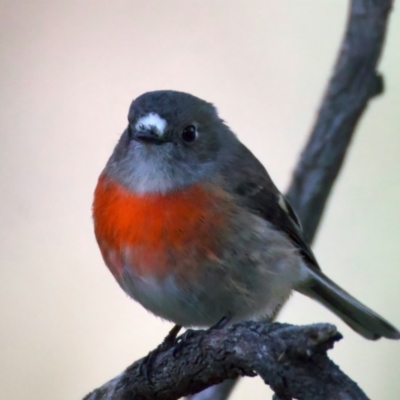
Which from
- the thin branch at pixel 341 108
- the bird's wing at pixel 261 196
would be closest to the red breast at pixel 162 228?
the bird's wing at pixel 261 196

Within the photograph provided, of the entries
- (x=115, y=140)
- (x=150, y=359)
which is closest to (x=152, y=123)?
→ (x=150, y=359)

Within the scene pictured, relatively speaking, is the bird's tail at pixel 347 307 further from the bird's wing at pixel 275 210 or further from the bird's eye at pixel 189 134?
the bird's eye at pixel 189 134

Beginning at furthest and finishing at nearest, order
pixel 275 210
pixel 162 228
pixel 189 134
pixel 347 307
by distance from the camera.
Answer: pixel 347 307, pixel 275 210, pixel 189 134, pixel 162 228

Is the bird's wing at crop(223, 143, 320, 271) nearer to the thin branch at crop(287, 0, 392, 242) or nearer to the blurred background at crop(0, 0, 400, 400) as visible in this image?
the thin branch at crop(287, 0, 392, 242)

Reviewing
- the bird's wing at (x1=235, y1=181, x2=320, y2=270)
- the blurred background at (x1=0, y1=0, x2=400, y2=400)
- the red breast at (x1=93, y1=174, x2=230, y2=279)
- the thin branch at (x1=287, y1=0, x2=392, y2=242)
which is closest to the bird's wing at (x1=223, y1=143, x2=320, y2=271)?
the bird's wing at (x1=235, y1=181, x2=320, y2=270)

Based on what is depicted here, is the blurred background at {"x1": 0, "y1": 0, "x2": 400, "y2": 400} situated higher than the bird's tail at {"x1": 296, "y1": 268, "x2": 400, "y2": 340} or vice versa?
the blurred background at {"x1": 0, "y1": 0, "x2": 400, "y2": 400}

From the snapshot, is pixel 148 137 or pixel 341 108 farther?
pixel 341 108

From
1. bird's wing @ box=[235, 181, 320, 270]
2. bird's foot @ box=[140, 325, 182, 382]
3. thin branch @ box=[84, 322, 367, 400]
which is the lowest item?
thin branch @ box=[84, 322, 367, 400]

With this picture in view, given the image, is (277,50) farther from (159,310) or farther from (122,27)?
(159,310)

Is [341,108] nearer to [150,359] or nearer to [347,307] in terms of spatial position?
[347,307]
